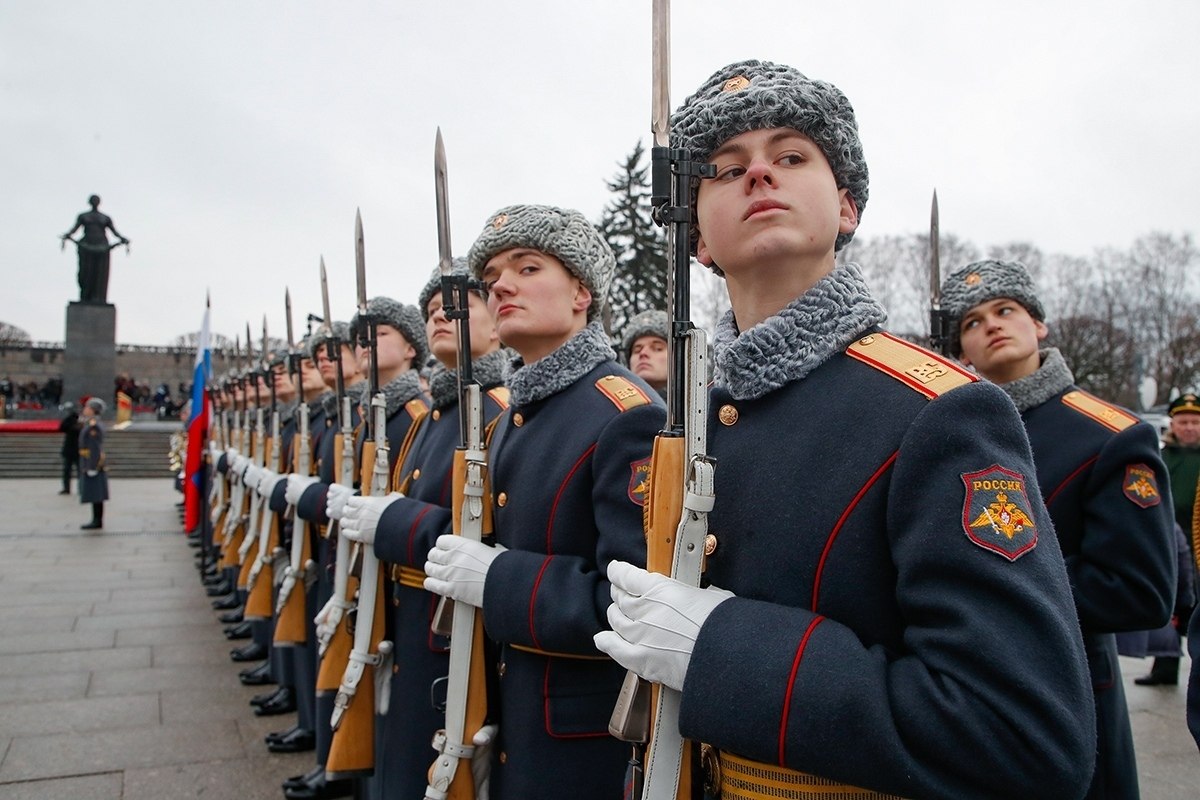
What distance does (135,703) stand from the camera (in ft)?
21.0

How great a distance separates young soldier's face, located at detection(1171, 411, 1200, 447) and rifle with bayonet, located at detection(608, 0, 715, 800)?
7.10m

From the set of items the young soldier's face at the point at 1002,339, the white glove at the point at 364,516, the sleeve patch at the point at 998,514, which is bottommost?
the white glove at the point at 364,516

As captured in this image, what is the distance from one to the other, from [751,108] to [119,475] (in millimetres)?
29723

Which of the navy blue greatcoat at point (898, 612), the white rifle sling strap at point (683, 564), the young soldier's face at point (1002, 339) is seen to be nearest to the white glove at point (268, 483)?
the young soldier's face at point (1002, 339)

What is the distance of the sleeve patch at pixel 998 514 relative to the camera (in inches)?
54.6

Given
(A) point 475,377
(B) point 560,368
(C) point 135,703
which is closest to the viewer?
(B) point 560,368

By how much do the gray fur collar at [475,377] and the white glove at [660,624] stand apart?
7.46ft

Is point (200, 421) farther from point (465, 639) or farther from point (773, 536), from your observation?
point (773, 536)

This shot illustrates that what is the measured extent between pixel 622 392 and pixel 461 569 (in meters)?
0.72

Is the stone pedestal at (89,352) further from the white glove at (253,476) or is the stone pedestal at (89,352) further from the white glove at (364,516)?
the white glove at (364,516)

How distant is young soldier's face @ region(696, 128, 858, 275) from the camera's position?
5.76 feet

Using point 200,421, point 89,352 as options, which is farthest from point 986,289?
point 89,352

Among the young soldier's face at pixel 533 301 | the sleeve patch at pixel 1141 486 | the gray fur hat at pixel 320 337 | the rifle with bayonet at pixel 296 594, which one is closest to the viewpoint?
the sleeve patch at pixel 1141 486

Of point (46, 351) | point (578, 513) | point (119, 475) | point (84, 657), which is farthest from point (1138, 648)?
point (46, 351)
